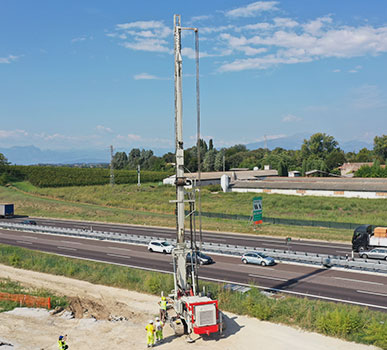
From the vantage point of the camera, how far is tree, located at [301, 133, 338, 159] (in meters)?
180

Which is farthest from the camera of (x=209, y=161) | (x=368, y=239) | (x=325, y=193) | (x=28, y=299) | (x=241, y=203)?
(x=209, y=161)

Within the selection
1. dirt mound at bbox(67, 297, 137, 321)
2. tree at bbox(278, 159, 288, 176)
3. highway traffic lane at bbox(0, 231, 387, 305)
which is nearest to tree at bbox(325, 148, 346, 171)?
tree at bbox(278, 159, 288, 176)

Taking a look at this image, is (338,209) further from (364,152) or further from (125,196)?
(364,152)

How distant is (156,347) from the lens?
58.8ft

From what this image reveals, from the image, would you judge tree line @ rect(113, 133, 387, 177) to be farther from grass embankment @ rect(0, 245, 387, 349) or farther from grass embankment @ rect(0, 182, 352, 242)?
grass embankment @ rect(0, 245, 387, 349)

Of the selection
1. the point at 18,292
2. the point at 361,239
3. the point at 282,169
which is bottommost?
the point at 18,292

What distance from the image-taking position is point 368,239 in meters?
38.0

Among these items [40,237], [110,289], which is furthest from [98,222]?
[110,289]

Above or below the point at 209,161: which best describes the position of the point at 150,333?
below

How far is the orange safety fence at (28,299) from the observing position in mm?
24031

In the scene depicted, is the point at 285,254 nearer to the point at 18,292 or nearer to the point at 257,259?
the point at 257,259

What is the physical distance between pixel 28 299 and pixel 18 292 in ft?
9.92

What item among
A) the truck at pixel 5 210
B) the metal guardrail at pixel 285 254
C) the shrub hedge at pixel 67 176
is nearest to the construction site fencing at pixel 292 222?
the metal guardrail at pixel 285 254

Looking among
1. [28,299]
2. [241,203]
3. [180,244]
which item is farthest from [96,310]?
[241,203]
